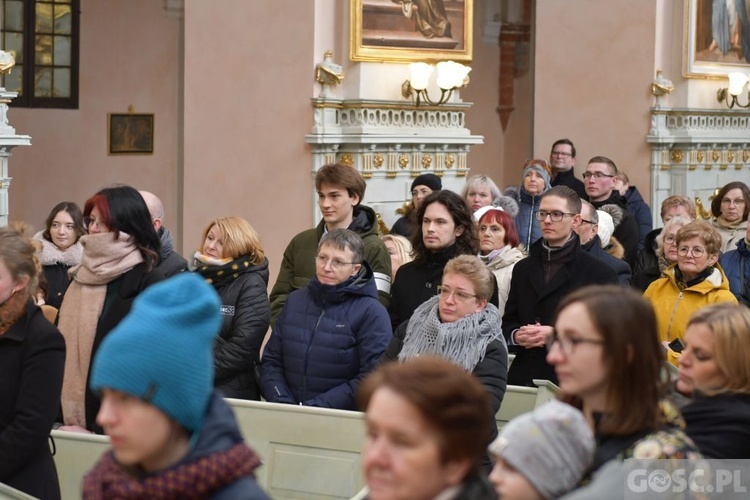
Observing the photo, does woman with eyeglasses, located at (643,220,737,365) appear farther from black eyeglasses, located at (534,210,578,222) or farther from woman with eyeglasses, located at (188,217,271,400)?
woman with eyeglasses, located at (188,217,271,400)

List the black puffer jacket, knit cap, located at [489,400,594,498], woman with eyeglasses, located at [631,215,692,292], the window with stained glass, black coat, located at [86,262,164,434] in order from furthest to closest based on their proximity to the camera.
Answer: the window with stained glass → woman with eyeglasses, located at [631,215,692,292] → the black puffer jacket → black coat, located at [86,262,164,434] → knit cap, located at [489,400,594,498]

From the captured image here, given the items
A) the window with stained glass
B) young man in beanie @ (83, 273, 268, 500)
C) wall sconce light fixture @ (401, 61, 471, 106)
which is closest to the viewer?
young man in beanie @ (83, 273, 268, 500)

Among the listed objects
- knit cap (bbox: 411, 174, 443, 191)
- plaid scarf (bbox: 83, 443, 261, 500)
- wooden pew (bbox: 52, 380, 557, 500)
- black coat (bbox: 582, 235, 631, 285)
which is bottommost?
wooden pew (bbox: 52, 380, 557, 500)

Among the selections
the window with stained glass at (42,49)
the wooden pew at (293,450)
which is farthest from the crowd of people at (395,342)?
the window with stained glass at (42,49)

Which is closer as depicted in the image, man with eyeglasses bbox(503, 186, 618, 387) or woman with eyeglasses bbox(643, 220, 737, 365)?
man with eyeglasses bbox(503, 186, 618, 387)

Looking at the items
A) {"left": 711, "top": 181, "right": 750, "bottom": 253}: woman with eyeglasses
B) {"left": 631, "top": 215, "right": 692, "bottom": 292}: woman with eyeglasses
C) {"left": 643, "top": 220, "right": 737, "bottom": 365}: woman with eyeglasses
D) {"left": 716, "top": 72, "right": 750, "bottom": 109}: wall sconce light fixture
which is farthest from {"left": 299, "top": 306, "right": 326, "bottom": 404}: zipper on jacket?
{"left": 716, "top": 72, "right": 750, "bottom": 109}: wall sconce light fixture

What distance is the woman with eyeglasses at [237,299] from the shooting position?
20.9 feet

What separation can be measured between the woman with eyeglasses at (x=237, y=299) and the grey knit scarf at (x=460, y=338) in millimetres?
1193

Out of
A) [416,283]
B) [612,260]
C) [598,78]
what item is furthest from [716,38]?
[416,283]

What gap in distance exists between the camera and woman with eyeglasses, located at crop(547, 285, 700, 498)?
298 centimetres

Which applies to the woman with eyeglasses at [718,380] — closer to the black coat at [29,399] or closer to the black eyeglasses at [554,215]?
the black coat at [29,399]

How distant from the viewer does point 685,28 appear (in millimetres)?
15773

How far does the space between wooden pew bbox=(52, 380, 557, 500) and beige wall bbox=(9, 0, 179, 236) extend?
10186 millimetres

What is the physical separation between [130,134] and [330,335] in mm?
10659
